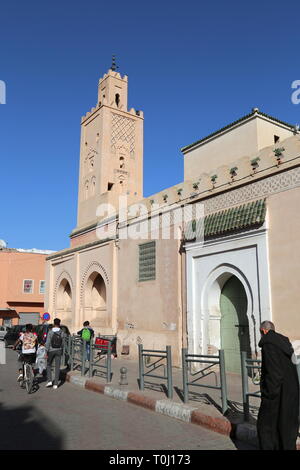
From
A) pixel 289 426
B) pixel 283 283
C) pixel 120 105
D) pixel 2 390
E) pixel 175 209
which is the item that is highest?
pixel 120 105

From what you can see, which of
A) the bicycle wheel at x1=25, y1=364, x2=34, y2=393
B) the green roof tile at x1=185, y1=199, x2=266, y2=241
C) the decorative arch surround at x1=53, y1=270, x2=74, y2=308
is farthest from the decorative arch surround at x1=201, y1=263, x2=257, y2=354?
the decorative arch surround at x1=53, y1=270, x2=74, y2=308

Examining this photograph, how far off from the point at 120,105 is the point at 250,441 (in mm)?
18971

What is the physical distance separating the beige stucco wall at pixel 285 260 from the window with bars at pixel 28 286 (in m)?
30.0

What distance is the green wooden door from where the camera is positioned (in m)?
10.8

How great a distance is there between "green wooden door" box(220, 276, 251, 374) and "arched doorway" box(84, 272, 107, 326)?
26.0 ft

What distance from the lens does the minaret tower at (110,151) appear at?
1991 cm

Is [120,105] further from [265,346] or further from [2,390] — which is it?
[265,346]

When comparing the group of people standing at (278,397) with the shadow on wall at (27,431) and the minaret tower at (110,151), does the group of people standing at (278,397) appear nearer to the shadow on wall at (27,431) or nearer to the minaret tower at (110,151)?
the shadow on wall at (27,431)

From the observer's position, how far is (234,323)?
1112 centimetres

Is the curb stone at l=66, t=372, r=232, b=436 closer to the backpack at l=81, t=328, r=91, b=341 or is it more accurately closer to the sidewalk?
the sidewalk

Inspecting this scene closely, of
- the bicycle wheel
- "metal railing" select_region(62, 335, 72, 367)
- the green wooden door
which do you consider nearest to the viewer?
the bicycle wheel
